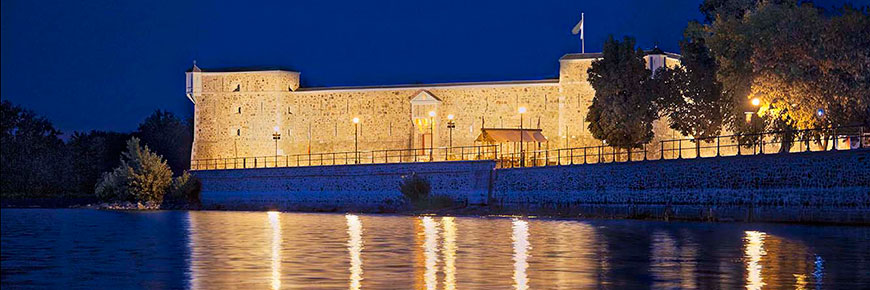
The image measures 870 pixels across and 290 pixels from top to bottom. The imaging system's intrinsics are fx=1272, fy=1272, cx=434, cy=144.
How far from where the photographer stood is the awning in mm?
57928

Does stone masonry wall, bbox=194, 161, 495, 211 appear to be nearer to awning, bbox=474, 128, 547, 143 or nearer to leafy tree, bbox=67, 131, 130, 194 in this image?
awning, bbox=474, 128, 547, 143

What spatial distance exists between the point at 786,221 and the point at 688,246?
35.0 ft

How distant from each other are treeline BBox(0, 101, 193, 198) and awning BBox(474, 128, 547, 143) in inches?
855

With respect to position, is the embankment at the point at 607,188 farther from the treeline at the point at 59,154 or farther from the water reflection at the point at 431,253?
the treeline at the point at 59,154

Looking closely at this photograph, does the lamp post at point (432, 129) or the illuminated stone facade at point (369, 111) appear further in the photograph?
the lamp post at point (432, 129)

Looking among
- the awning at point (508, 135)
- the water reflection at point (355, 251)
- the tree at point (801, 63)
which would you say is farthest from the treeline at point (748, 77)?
the water reflection at point (355, 251)

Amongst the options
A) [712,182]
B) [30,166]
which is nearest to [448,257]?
[712,182]

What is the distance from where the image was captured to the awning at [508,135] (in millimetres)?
57928

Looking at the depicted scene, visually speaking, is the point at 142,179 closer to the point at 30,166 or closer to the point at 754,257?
the point at 30,166

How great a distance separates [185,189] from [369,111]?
9.91 metres

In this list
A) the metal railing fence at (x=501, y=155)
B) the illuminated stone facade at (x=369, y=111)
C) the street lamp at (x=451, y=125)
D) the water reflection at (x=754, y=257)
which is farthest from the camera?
the illuminated stone facade at (x=369, y=111)

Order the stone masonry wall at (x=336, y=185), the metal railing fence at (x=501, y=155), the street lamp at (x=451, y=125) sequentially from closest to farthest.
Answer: the metal railing fence at (x=501, y=155) → the stone masonry wall at (x=336, y=185) → the street lamp at (x=451, y=125)

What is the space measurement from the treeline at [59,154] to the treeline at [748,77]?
3073 centimetres

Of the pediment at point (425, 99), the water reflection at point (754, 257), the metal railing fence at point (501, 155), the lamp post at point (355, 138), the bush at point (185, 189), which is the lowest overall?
the water reflection at point (754, 257)
